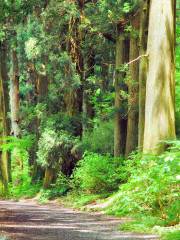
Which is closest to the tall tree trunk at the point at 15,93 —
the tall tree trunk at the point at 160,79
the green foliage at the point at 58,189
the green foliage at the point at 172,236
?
the green foliage at the point at 58,189

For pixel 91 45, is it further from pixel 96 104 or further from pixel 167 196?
pixel 167 196

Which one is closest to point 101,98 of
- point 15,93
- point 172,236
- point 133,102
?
point 15,93

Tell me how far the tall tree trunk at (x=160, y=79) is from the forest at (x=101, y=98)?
0.02 metres

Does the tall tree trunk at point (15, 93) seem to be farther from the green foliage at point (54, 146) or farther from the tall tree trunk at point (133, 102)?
the tall tree trunk at point (133, 102)

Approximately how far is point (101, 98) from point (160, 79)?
13.7 metres

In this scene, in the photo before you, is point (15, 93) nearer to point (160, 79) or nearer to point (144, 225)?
point (160, 79)

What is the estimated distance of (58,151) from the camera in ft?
69.0

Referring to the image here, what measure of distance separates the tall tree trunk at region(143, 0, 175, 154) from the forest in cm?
2

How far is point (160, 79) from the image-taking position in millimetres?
12711

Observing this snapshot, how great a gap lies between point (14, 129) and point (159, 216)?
23.6 m

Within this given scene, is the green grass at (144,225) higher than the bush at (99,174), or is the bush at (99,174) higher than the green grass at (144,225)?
the green grass at (144,225)

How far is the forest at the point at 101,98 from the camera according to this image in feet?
41.5

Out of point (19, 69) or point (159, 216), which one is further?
point (19, 69)

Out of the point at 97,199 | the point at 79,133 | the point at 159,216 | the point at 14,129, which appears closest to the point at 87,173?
the point at 97,199
